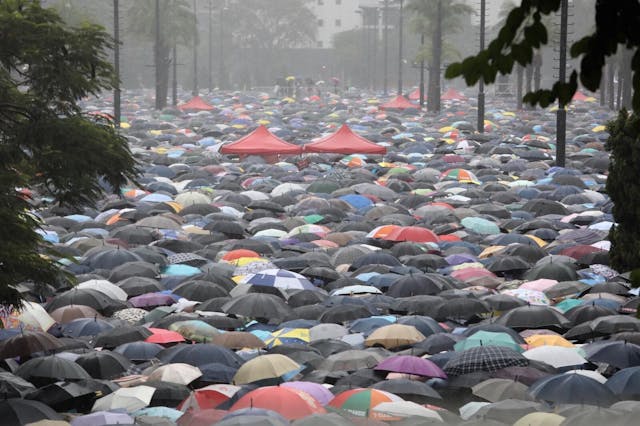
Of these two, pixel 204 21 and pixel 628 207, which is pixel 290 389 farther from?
pixel 204 21

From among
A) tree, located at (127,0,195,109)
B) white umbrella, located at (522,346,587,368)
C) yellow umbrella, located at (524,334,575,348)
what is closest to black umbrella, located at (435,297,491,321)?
yellow umbrella, located at (524,334,575,348)

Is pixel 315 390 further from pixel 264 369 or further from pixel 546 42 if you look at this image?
pixel 546 42

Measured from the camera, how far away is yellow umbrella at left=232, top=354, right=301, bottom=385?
46.9ft

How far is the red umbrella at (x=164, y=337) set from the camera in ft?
53.3

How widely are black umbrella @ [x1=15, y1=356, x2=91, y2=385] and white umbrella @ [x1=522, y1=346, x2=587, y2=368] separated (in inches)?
212

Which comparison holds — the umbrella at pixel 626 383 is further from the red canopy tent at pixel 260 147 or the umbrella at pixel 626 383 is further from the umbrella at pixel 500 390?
the red canopy tent at pixel 260 147

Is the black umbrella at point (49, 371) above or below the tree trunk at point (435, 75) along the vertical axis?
below

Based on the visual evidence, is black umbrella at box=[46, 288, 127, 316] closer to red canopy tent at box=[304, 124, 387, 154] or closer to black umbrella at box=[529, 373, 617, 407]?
black umbrella at box=[529, 373, 617, 407]

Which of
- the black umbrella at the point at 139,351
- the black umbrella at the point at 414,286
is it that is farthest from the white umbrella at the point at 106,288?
the black umbrella at the point at 414,286

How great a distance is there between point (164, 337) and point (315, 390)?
3.46 metres

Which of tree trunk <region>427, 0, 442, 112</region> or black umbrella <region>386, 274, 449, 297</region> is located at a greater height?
tree trunk <region>427, 0, 442, 112</region>

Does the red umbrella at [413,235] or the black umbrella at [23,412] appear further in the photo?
the red umbrella at [413,235]

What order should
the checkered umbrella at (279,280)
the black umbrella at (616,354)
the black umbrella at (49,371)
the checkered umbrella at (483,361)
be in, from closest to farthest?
the black umbrella at (49,371) → the checkered umbrella at (483,361) → the black umbrella at (616,354) → the checkered umbrella at (279,280)

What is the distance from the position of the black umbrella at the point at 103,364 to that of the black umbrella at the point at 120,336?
1213 millimetres
